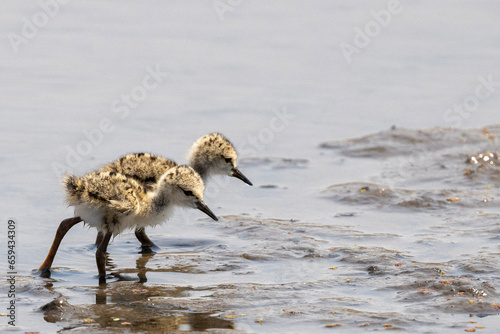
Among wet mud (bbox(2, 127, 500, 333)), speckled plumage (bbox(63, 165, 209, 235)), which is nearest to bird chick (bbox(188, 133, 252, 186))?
wet mud (bbox(2, 127, 500, 333))

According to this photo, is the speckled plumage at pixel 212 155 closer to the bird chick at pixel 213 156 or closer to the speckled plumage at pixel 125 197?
the bird chick at pixel 213 156

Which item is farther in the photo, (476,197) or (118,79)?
(118,79)

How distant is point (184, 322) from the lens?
22.0 ft

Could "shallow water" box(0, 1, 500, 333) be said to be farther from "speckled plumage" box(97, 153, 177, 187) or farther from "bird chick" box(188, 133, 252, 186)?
"speckled plumage" box(97, 153, 177, 187)

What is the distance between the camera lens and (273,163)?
12164mm

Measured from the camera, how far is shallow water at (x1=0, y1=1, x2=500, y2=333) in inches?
281

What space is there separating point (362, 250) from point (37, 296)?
3.21 metres

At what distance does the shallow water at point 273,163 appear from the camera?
7148 mm

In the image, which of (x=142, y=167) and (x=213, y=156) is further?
(x=213, y=156)

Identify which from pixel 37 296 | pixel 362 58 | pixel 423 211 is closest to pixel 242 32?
pixel 362 58

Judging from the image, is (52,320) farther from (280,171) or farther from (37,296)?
(280,171)

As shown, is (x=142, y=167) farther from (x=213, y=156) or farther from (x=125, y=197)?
(x=213, y=156)

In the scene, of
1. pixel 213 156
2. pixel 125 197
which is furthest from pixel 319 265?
pixel 213 156

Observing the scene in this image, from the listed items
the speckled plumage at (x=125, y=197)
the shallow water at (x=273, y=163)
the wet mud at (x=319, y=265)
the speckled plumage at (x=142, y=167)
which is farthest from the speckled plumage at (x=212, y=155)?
the speckled plumage at (x=125, y=197)
